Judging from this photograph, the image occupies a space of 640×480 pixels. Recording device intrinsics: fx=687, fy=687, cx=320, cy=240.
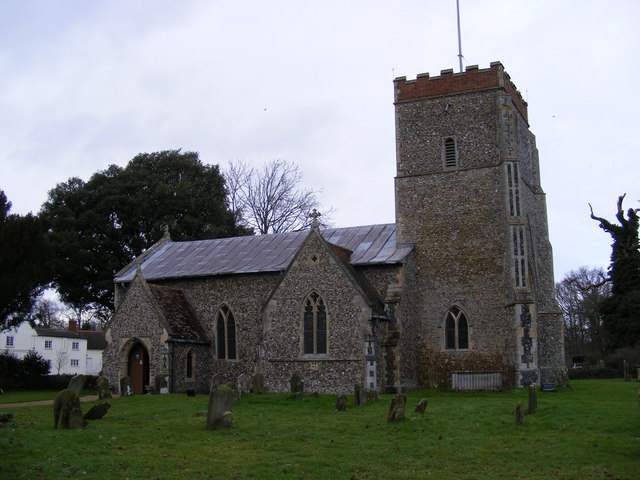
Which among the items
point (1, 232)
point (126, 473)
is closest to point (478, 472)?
point (126, 473)

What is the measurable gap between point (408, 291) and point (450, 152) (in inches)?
247

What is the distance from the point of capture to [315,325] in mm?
25266

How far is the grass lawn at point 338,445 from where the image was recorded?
38.0 feet

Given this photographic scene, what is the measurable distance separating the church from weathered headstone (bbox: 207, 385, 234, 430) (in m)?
8.69

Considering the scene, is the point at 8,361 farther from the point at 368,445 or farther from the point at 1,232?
the point at 368,445

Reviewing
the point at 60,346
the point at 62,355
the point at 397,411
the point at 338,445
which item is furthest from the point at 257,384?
the point at 60,346

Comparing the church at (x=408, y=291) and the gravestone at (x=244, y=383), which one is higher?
the church at (x=408, y=291)

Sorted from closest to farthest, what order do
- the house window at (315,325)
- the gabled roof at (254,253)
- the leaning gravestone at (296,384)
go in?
1. the leaning gravestone at (296,384)
2. the house window at (315,325)
3. the gabled roof at (254,253)

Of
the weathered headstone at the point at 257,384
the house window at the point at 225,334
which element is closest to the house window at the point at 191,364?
the house window at the point at 225,334

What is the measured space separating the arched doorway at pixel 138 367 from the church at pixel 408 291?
0.13 ft

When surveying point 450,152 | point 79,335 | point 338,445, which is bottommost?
point 338,445

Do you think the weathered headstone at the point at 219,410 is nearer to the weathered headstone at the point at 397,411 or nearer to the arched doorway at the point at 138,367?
the weathered headstone at the point at 397,411

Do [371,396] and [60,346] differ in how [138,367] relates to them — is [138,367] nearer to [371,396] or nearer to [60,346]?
[371,396]

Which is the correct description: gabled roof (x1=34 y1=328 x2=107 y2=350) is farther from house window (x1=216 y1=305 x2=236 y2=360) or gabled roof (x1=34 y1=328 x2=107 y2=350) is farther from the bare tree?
house window (x1=216 y1=305 x2=236 y2=360)
